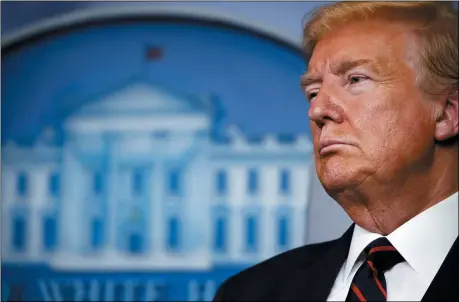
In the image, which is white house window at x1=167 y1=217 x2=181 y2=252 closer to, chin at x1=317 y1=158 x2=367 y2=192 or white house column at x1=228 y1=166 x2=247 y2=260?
white house column at x1=228 y1=166 x2=247 y2=260

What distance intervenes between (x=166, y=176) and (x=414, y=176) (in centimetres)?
44

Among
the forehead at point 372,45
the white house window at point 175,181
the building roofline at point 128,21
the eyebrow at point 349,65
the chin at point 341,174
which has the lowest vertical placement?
the chin at point 341,174

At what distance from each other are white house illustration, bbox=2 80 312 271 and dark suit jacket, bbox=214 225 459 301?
28mm

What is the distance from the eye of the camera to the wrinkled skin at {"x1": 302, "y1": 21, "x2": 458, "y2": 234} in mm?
1116

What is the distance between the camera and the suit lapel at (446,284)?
3.54 feet

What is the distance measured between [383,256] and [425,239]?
0.24ft

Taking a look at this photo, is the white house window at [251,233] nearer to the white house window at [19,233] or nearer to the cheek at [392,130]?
the cheek at [392,130]

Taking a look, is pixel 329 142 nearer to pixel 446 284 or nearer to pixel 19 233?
pixel 446 284

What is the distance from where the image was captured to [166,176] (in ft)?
4.31

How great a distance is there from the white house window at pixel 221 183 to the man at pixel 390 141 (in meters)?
0.22

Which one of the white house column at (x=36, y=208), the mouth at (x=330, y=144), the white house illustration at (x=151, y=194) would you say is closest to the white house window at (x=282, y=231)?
the white house illustration at (x=151, y=194)

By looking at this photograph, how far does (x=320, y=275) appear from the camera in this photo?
122 cm

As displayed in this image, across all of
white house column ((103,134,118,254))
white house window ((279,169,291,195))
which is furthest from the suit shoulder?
white house column ((103,134,118,254))

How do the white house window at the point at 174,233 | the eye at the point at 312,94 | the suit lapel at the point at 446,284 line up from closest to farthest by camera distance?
1. the suit lapel at the point at 446,284
2. the eye at the point at 312,94
3. the white house window at the point at 174,233
